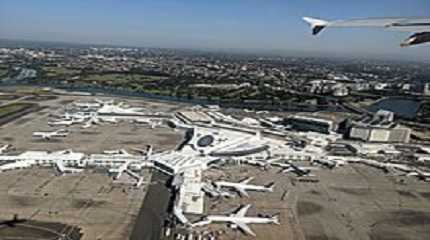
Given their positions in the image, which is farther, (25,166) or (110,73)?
(110,73)

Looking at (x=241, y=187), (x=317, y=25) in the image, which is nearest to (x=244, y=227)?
(x=241, y=187)

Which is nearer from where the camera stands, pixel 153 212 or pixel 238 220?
pixel 238 220

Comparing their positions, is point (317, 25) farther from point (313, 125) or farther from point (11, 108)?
point (11, 108)

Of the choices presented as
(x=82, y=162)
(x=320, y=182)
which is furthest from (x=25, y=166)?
(x=320, y=182)

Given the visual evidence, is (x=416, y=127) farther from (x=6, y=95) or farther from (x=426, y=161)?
(x=6, y=95)

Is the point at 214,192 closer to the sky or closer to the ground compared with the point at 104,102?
closer to the sky

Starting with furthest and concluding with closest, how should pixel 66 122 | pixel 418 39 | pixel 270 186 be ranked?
pixel 66 122
pixel 270 186
pixel 418 39
